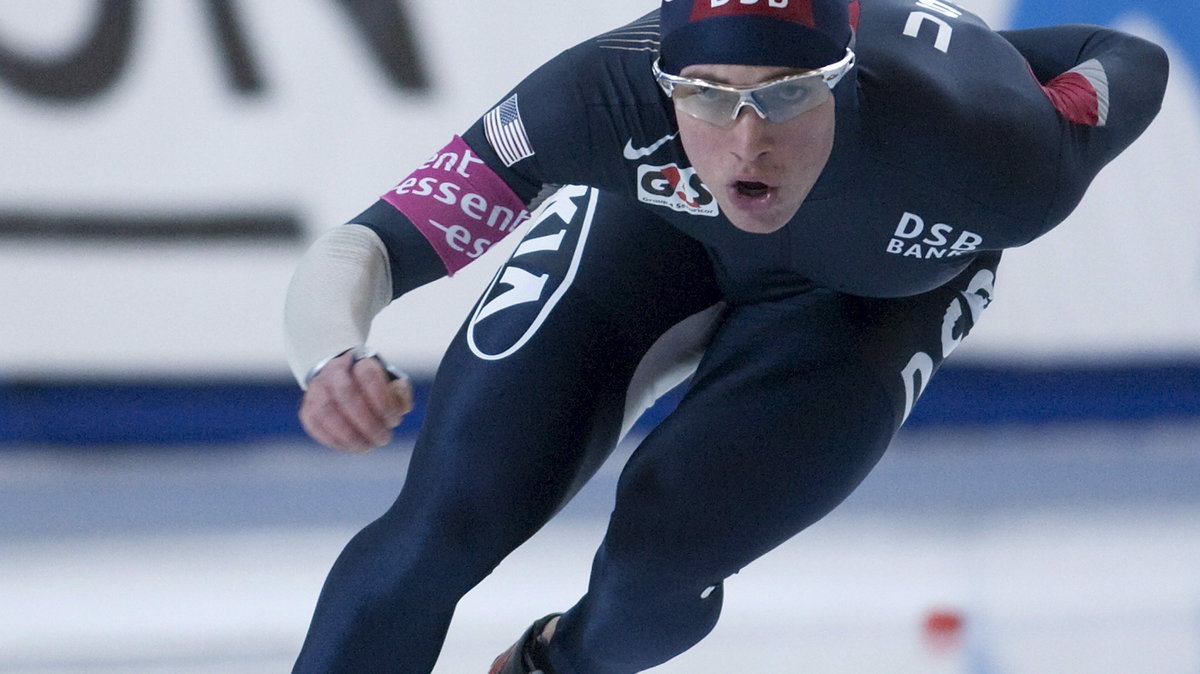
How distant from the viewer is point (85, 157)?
3451 mm

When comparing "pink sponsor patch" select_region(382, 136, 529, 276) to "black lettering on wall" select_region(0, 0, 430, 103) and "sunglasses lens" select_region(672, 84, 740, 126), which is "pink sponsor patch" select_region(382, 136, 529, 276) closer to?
"sunglasses lens" select_region(672, 84, 740, 126)

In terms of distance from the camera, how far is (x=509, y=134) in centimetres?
177

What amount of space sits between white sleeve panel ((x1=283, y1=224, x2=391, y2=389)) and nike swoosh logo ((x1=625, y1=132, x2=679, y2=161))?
0.34 m

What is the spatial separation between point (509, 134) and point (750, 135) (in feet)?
1.25

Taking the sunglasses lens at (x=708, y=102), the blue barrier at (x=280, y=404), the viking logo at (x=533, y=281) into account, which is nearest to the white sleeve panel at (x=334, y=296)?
the viking logo at (x=533, y=281)

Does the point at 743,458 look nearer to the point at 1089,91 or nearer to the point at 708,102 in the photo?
the point at 708,102

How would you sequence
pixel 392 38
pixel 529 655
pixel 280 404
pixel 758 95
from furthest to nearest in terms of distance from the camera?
pixel 280 404 < pixel 392 38 < pixel 529 655 < pixel 758 95

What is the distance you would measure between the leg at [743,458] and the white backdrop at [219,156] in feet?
5.70

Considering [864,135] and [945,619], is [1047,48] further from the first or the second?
[945,619]

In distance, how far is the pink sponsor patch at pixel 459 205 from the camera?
176cm

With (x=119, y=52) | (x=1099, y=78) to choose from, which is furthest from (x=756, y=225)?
(x=119, y=52)

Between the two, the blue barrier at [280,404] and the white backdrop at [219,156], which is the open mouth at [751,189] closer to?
the white backdrop at [219,156]

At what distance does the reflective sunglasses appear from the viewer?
153cm

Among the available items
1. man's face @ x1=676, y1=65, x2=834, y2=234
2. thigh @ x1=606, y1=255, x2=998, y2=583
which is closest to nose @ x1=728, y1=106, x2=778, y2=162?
man's face @ x1=676, y1=65, x2=834, y2=234
